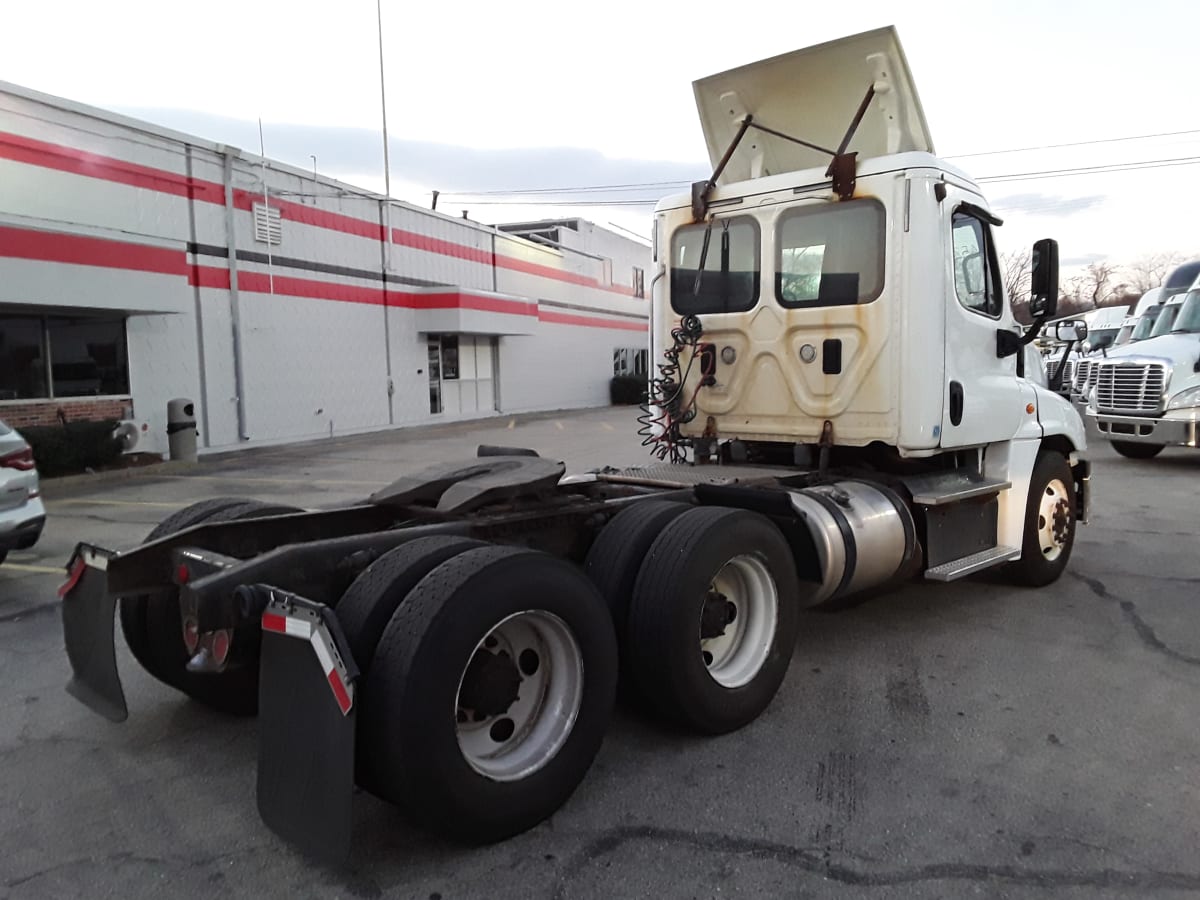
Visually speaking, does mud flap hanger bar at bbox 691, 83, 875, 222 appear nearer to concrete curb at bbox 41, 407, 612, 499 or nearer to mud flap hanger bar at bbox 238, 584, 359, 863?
mud flap hanger bar at bbox 238, 584, 359, 863

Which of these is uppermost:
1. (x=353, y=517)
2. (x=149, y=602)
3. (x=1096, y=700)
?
(x=353, y=517)

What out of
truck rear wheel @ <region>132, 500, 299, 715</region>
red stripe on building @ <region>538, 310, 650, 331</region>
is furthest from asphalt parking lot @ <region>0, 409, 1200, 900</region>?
red stripe on building @ <region>538, 310, 650, 331</region>

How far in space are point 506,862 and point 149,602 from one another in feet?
7.05

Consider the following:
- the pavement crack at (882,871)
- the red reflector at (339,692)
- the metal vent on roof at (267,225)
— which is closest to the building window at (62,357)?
the metal vent on roof at (267,225)

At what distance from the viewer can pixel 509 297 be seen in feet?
84.7

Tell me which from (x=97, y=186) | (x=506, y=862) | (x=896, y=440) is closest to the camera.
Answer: (x=506, y=862)

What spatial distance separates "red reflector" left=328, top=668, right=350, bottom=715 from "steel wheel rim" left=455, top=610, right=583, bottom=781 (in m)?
0.52

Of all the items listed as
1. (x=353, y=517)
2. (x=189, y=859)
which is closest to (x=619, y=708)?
(x=353, y=517)

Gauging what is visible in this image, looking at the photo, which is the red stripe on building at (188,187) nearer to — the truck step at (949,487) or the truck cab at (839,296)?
Answer: the truck cab at (839,296)

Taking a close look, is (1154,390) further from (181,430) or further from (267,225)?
(267,225)

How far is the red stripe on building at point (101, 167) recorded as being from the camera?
1360cm

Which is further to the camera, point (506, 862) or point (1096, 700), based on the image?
point (1096, 700)

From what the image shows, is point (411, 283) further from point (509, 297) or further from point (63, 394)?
point (63, 394)

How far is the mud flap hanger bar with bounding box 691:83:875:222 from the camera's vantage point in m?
5.25
